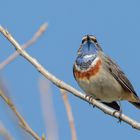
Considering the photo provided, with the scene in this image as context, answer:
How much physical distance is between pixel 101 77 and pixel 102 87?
0.15 meters

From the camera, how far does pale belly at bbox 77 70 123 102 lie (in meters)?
6.52

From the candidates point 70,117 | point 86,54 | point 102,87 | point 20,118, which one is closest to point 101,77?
point 102,87

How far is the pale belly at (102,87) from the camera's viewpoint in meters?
6.52

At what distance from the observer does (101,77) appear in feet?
21.6

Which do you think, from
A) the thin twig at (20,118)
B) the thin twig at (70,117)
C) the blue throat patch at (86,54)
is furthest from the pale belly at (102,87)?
the thin twig at (20,118)

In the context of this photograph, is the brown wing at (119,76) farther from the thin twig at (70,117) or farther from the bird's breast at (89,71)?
the thin twig at (70,117)

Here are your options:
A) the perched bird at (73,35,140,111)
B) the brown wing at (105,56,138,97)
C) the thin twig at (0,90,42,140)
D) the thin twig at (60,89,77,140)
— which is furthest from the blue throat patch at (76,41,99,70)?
the thin twig at (0,90,42,140)

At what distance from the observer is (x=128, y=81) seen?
23.0ft

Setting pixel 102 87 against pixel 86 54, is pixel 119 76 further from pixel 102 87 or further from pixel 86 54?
pixel 86 54

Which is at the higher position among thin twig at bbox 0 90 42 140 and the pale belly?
the pale belly

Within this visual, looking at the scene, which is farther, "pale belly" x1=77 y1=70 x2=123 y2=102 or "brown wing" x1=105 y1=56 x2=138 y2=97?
"brown wing" x1=105 y1=56 x2=138 y2=97

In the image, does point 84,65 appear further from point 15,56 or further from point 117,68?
point 15,56

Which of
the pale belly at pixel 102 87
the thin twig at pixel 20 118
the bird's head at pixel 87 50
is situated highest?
the bird's head at pixel 87 50

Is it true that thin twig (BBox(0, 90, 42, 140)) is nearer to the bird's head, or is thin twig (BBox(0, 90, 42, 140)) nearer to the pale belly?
the pale belly
